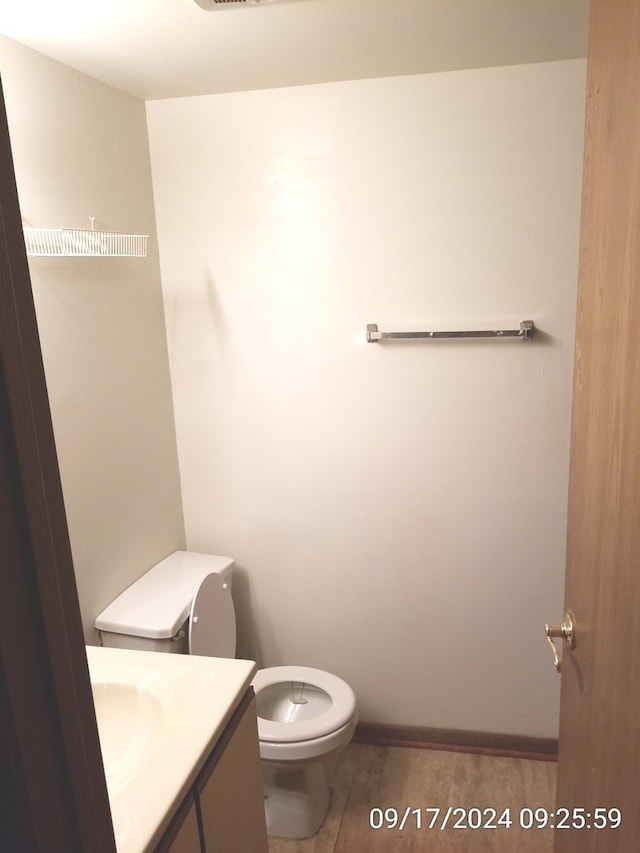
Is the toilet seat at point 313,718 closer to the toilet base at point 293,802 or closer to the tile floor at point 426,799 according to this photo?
the toilet base at point 293,802

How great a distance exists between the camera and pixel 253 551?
234 cm

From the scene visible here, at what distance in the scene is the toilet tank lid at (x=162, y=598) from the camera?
5.87ft

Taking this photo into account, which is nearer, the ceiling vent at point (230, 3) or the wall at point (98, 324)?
the ceiling vent at point (230, 3)

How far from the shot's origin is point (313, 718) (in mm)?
2006

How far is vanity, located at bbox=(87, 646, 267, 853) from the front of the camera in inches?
40.1

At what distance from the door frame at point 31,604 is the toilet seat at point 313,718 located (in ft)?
4.50

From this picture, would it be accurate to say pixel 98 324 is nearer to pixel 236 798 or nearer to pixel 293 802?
pixel 236 798

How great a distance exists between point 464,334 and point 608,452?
43.7 inches

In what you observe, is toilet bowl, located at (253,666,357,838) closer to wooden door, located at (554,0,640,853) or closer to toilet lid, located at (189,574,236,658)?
toilet lid, located at (189,574,236,658)

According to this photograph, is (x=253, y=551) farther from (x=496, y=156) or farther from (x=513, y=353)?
(x=496, y=156)

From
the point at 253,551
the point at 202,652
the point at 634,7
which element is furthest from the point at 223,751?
the point at 634,7

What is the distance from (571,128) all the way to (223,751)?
1.86 metres

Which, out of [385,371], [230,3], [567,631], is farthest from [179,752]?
[230,3]
